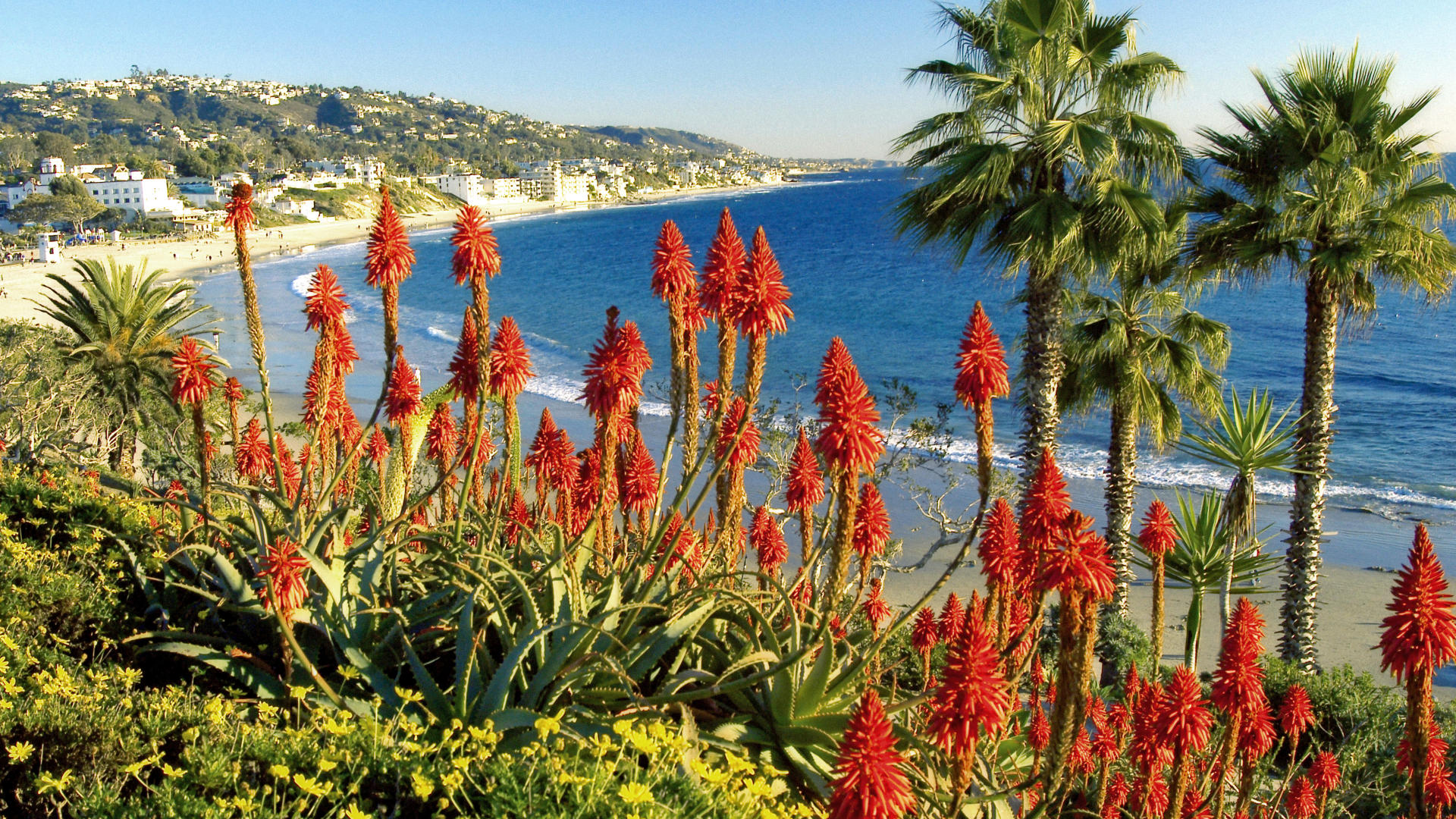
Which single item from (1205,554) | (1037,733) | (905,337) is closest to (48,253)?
(905,337)

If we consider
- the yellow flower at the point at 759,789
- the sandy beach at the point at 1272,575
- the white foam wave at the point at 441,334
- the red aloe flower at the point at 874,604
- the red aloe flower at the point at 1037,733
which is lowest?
the sandy beach at the point at 1272,575

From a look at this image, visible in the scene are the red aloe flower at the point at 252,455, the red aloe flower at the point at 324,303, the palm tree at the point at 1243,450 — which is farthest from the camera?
the palm tree at the point at 1243,450

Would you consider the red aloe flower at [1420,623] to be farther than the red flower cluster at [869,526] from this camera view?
No

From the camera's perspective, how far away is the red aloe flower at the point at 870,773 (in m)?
2.87

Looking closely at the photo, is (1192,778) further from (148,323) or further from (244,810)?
(148,323)

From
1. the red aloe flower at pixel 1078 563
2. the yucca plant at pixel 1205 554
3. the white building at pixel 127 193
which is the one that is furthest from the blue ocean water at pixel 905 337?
the white building at pixel 127 193

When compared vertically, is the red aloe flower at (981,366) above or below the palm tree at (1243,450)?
above

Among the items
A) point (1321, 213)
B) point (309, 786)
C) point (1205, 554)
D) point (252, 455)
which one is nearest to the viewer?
point (309, 786)

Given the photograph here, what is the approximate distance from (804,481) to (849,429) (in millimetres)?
1868

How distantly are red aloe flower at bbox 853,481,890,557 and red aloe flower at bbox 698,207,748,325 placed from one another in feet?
5.42

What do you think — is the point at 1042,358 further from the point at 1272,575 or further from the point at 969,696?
the point at 1272,575

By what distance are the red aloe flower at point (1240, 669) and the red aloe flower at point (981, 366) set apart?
5.11 feet

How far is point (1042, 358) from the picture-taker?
1084 cm

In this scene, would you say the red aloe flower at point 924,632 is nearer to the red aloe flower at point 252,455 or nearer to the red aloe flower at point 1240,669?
the red aloe flower at point 1240,669
